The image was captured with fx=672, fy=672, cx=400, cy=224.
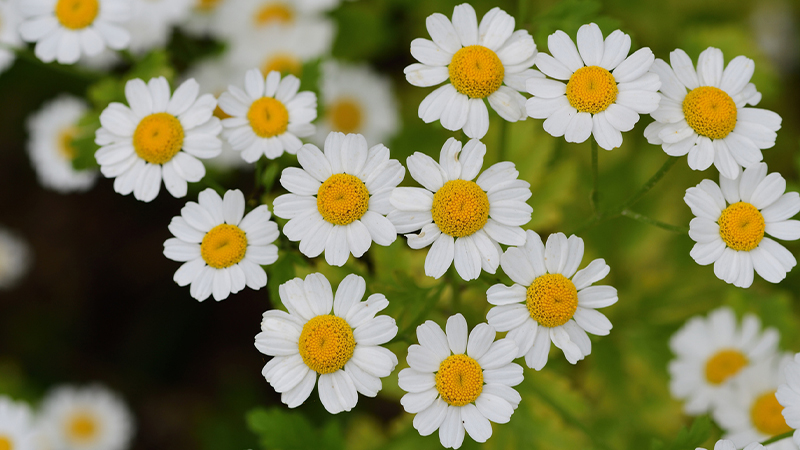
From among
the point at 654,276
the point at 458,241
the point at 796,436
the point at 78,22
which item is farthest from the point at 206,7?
the point at 796,436

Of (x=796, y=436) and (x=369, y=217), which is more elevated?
(x=796, y=436)

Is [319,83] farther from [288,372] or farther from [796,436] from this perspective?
[796,436]

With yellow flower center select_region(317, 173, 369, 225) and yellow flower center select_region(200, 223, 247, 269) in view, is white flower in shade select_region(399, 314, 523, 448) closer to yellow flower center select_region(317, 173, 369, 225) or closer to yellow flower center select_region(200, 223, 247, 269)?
yellow flower center select_region(317, 173, 369, 225)

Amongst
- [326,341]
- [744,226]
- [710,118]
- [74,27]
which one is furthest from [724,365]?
[74,27]

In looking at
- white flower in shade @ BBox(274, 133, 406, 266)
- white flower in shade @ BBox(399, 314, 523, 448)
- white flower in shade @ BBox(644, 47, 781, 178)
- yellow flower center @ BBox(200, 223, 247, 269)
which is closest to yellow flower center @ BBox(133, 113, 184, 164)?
yellow flower center @ BBox(200, 223, 247, 269)

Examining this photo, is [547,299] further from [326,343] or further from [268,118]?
[268,118]

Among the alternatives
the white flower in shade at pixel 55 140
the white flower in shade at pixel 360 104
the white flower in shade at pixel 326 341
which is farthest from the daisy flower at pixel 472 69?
the white flower in shade at pixel 55 140
